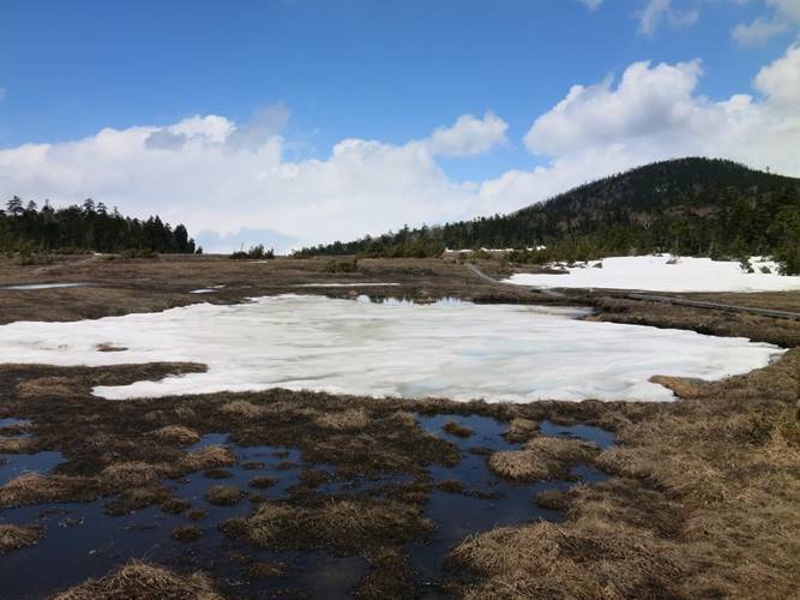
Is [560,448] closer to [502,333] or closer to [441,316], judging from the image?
[502,333]

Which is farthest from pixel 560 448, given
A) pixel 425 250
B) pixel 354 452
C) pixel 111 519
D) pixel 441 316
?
pixel 425 250

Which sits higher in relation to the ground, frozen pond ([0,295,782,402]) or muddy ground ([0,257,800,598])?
frozen pond ([0,295,782,402])

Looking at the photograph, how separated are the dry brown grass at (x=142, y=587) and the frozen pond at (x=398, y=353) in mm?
11517

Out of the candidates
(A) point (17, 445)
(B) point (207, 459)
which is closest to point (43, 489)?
(A) point (17, 445)

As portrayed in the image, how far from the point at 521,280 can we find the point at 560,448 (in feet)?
221

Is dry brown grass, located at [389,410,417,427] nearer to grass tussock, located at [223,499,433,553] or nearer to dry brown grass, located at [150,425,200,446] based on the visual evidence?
grass tussock, located at [223,499,433,553]

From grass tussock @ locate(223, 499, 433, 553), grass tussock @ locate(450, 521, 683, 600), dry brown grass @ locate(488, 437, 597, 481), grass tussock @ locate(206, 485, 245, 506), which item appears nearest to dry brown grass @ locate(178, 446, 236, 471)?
grass tussock @ locate(206, 485, 245, 506)

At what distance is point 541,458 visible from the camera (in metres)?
14.1

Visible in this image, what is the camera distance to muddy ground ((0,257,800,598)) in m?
8.95

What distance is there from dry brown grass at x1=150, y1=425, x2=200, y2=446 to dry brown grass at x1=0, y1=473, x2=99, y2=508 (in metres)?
2.71

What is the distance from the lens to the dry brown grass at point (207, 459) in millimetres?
13469

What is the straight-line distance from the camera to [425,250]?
13900 cm

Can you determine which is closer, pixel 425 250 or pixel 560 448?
pixel 560 448

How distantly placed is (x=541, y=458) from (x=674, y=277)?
73.8 metres
